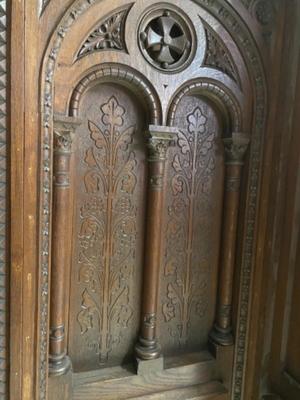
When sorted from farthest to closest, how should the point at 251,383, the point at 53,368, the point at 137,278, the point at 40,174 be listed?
the point at 251,383 < the point at 137,278 < the point at 53,368 < the point at 40,174

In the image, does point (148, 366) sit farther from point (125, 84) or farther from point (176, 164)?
point (125, 84)

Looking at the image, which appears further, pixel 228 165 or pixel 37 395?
pixel 228 165

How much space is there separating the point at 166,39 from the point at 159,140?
320 mm

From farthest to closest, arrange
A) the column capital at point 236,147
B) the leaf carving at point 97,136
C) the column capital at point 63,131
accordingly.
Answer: the column capital at point 236,147
the leaf carving at point 97,136
the column capital at point 63,131

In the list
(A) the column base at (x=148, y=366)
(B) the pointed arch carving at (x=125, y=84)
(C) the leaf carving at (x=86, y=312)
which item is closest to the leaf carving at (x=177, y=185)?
(B) the pointed arch carving at (x=125, y=84)

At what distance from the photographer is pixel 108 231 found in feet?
3.52

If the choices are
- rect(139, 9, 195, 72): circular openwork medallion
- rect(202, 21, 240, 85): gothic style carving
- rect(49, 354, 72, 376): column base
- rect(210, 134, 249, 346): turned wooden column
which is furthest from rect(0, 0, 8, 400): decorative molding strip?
rect(210, 134, 249, 346): turned wooden column

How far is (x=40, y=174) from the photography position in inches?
35.3

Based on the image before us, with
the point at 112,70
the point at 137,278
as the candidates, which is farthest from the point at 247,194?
the point at 112,70

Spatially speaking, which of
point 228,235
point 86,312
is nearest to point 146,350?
point 86,312

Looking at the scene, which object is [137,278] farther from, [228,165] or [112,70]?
[112,70]

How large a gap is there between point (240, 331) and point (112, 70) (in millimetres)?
1050

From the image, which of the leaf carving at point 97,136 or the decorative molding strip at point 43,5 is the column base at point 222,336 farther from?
the decorative molding strip at point 43,5

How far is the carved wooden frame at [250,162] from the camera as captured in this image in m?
0.88
